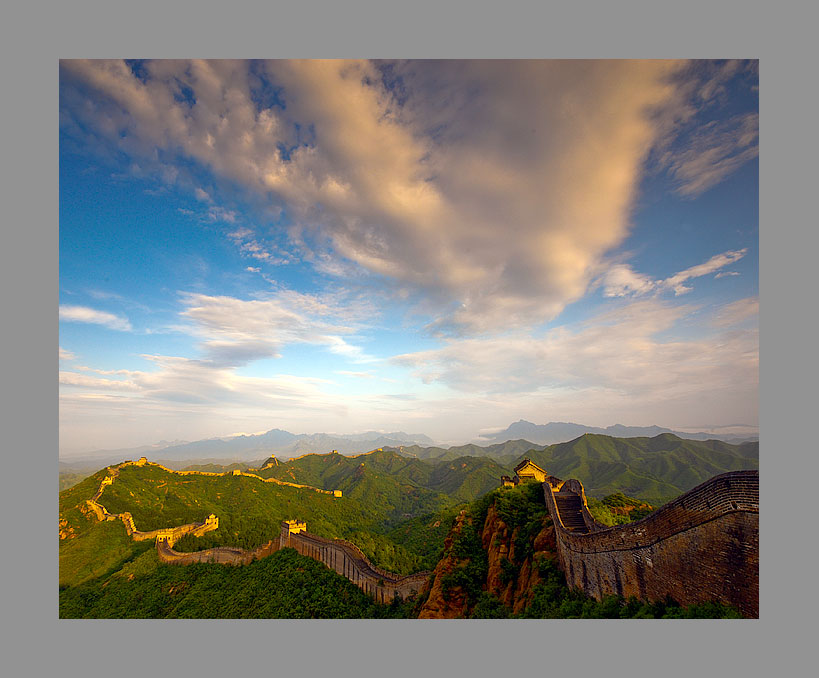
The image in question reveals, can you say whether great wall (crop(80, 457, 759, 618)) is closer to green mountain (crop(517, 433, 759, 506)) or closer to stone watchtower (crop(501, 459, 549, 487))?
stone watchtower (crop(501, 459, 549, 487))

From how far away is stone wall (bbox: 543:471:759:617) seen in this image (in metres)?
5.23

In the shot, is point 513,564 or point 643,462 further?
point 643,462

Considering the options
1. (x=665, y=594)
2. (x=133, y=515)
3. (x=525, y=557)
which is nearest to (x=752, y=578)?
(x=665, y=594)

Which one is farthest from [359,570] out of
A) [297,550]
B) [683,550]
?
[683,550]

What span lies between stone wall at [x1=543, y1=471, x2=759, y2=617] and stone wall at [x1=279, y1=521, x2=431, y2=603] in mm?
10725

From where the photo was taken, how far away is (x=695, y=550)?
18.6 ft

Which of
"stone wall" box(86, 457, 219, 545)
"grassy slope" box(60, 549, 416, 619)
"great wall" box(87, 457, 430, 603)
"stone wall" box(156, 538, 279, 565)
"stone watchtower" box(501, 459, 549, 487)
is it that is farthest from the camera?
"stone wall" box(86, 457, 219, 545)

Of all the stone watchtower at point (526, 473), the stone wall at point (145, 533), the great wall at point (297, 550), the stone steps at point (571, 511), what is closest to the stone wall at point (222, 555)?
the great wall at point (297, 550)

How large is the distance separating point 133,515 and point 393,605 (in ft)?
116

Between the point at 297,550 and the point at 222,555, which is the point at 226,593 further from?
the point at 222,555

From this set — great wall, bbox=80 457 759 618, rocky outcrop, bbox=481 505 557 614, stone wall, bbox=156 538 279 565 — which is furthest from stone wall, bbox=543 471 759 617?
stone wall, bbox=156 538 279 565

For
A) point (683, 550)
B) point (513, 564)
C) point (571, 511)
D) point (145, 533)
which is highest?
point (683, 550)

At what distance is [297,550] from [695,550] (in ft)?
81.7

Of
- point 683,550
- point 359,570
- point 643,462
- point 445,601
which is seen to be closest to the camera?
point 683,550
